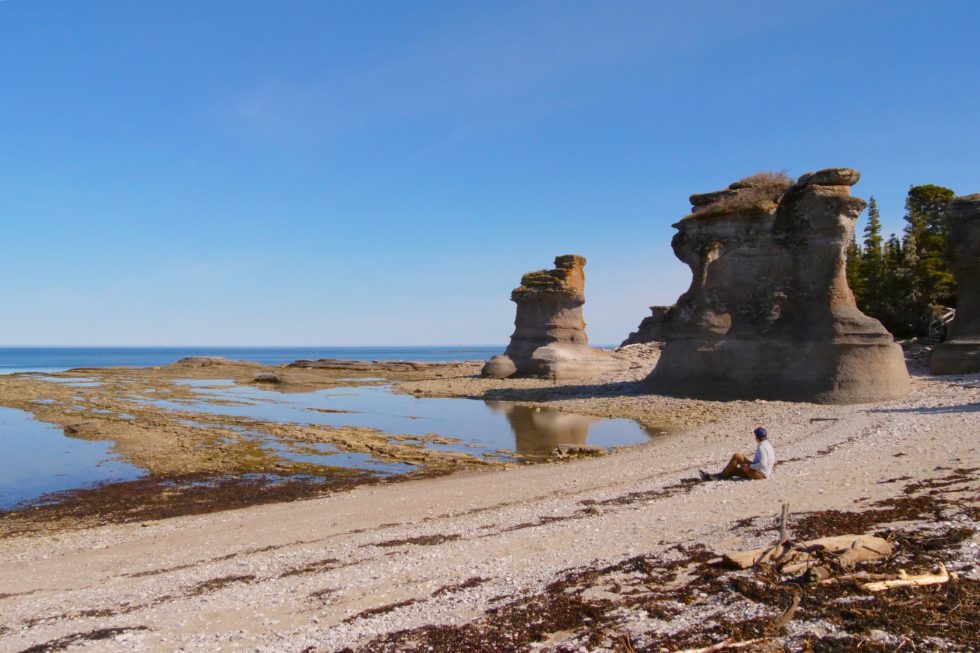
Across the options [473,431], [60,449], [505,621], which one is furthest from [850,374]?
[60,449]

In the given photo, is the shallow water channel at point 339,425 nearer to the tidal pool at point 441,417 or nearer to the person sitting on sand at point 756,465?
the tidal pool at point 441,417

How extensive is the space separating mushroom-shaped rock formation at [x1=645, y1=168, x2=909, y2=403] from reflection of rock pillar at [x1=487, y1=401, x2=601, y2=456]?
483 cm

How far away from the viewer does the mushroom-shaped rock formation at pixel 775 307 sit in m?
21.7

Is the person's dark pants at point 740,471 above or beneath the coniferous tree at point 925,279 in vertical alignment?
beneath

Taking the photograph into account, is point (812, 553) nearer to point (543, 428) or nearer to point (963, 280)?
point (543, 428)

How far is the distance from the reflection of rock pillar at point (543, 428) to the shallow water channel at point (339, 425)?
32 mm

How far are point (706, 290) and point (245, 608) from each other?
890 inches

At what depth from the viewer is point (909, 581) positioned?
541cm

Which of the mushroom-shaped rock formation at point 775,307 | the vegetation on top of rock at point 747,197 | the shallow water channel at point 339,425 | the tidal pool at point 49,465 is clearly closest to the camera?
the tidal pool at point 49,465

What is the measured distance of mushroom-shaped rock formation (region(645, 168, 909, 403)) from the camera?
21.7 metres

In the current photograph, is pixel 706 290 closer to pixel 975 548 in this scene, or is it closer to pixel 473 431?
pixel 473 431

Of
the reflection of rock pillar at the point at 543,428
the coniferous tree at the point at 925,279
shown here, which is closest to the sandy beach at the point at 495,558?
the reflection of rock pillar at the point at 543,428

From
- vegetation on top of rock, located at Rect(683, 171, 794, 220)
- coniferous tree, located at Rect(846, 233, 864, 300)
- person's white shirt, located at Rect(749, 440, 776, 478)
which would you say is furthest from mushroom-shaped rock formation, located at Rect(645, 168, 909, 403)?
coniferous tree, located at Rect(846, 233, 864, 300)

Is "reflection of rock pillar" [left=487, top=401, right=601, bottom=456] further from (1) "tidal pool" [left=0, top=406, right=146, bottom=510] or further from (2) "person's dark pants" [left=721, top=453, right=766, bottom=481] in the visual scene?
(1) "tidal pool" [left=0, top=406, right=146, bottom=510]
